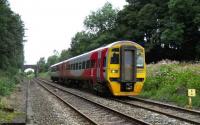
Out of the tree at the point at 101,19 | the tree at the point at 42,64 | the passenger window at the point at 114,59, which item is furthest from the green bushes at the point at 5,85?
the tree at the point at 42,64

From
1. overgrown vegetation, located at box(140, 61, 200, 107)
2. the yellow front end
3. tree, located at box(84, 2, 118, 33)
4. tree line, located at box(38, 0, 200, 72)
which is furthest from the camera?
tree, located at box(84, 2, 118, 33)

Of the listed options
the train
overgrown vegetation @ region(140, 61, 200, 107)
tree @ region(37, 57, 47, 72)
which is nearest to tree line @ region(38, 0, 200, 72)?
overgrown vegetation @ region(140, 61, 200, 107)

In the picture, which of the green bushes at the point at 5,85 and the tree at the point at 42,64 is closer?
the green bushes at the point at 5,85

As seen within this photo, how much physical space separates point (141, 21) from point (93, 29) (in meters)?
30.4

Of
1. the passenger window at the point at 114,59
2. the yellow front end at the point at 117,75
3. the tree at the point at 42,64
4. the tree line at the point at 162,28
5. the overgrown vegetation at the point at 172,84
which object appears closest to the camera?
the overgrown vegetation at the point at 172,84

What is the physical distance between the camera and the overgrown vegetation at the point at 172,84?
21125 mm

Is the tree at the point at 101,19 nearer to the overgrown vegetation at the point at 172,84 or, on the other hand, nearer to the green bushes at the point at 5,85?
the green bushes at the point at 5,85

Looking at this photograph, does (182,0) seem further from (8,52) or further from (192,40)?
(8,52)

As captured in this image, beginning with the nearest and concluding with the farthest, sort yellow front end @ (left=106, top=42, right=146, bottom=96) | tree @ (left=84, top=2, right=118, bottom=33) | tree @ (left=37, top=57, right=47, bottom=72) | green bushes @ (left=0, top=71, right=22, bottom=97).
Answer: yellow front end @ (left=106, top=42, right=146, bottom=96) < green bushes @ (left=0, top=71, right=22, bottom=97) < tree @ (left=84, top=2, right=118, bottom=33) < tree @ (left=37, top=57, right=47, bottom=72)

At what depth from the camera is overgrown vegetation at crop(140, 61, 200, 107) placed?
2112cm

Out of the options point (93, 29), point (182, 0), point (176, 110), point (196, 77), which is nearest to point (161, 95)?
point (196, 77)

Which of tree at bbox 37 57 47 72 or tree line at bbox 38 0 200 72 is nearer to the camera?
tree line at bbox 38 0 200 72

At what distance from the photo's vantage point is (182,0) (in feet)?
186

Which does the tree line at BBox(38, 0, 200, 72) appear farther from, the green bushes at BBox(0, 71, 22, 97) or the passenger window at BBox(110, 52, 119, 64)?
the passenger window at BBox(110, 52, 119, 64)
